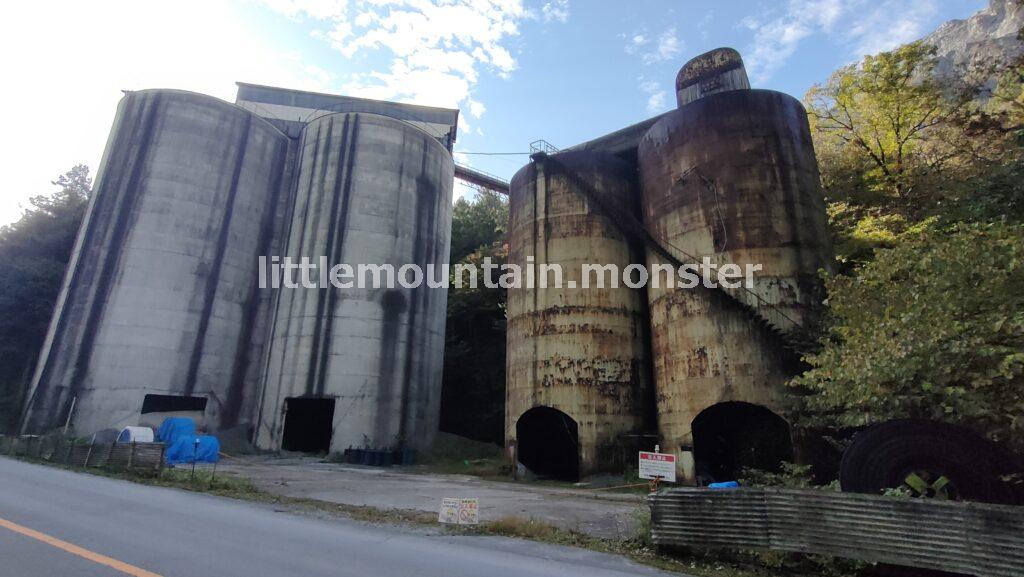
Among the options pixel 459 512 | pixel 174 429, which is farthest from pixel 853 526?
pixel 174 429

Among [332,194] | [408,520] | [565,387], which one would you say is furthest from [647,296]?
[332,194]

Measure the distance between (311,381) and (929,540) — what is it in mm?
26717

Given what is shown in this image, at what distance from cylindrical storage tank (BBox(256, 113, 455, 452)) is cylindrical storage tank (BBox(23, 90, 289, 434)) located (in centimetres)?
294

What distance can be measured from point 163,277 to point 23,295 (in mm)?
15715

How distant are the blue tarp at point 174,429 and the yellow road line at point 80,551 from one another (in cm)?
2005

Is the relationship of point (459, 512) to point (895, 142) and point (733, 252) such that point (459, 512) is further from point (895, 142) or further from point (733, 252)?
point (895, 142)

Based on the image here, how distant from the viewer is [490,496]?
49.1 ft

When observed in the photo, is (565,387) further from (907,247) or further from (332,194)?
(332,194)

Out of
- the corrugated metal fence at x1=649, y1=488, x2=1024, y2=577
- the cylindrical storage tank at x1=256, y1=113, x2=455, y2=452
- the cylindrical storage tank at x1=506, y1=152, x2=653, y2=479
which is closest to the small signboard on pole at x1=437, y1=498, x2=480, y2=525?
the corrugated metal fence at x1=649, y1=488, x2=1024, y2=577

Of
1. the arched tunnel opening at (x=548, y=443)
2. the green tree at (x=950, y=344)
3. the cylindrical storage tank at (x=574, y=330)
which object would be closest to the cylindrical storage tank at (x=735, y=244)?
the cylindrical storage tank at (x=574, y=330)

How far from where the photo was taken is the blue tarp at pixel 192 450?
21562mm

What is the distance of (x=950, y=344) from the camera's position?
8.78 meters

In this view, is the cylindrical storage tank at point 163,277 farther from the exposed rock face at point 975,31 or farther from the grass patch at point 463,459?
the exposed rock face at point 975,31

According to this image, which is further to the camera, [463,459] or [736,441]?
[463,459]
